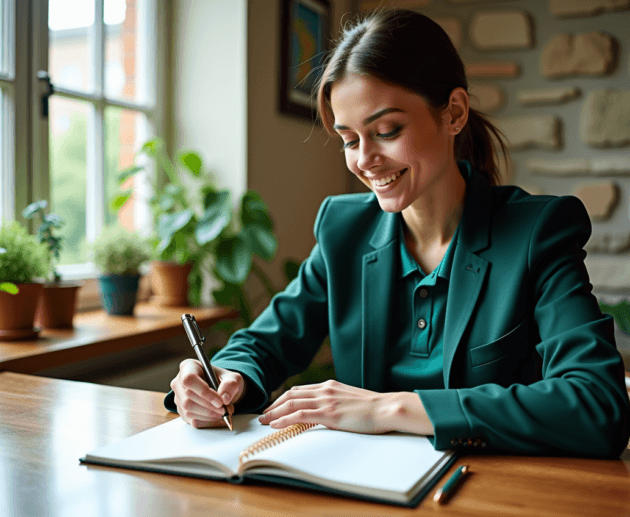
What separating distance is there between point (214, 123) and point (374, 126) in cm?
155

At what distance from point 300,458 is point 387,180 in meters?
0.62

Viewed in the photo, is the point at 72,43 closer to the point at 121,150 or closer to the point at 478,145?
the point at 121,150

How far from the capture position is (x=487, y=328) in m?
1.22

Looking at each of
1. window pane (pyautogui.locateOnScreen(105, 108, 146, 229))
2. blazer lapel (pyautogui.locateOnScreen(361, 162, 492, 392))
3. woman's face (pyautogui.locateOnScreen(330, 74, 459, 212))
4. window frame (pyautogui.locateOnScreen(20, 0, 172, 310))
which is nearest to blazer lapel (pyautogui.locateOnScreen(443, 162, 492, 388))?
blazer lapel (pyautogui.locateOnScreen(361, 162, 492, 392))

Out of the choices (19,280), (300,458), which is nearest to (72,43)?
(19,280)

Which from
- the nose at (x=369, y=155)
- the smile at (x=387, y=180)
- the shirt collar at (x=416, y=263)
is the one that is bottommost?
the shirt collar at (x=416, y=263)

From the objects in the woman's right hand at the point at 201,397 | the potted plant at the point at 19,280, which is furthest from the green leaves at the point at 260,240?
the woman's right hand at the point at 201,397

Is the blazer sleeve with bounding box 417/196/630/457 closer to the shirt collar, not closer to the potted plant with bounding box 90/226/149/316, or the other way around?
the shirt collar

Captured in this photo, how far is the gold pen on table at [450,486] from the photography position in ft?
2.45

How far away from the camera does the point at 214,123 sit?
265 centimetres

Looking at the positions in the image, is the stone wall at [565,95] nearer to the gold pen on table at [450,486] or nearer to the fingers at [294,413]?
the fingers at [294,413]

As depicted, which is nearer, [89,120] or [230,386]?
[230,386]

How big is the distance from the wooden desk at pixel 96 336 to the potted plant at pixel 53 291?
0.15 ft

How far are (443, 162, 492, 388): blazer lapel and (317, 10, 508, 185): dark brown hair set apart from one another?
0.72 ft
